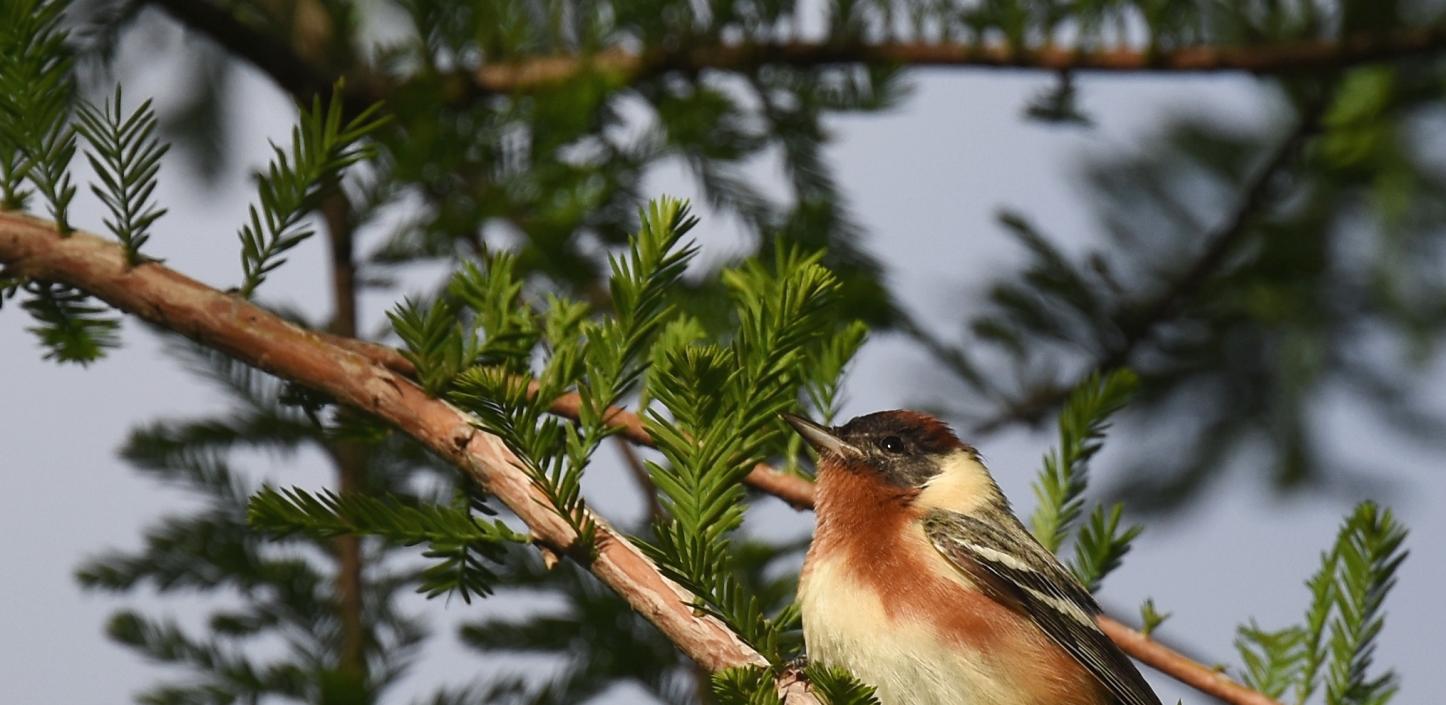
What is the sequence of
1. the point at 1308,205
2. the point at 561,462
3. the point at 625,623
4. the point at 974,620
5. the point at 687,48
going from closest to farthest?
the point at 561,462
the point at 974,620
the point at 625,623
the point at 687,48
the point at 1308,205

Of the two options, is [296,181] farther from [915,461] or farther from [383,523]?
[915,461]

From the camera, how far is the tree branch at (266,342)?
263 centimetres

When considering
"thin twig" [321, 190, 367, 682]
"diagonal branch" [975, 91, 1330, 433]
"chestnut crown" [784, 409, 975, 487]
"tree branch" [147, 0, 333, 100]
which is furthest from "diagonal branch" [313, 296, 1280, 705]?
"tree branch" [147, 0, 333, 100]

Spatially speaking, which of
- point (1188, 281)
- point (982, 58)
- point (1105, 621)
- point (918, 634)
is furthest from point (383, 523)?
point (1188, 281)

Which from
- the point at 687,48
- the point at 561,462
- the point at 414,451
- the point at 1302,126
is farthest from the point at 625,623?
the point at 1302,126

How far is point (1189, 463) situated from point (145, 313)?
451 cm

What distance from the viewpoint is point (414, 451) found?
380cm

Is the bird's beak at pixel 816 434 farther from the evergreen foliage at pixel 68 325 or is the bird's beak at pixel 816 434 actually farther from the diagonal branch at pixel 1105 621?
the evergreen foliage at pixel 68 325

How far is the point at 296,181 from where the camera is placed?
8.89 feet

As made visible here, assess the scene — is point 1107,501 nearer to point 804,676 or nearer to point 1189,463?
point 1189,463

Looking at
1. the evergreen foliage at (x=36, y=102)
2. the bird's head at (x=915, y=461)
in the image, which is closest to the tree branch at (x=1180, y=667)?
the bird's head at (x=915, y=461)

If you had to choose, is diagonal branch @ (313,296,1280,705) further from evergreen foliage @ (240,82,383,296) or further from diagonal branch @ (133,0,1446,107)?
diagonal branch @ (133,0,1446,107)

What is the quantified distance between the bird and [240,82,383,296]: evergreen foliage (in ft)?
3.99

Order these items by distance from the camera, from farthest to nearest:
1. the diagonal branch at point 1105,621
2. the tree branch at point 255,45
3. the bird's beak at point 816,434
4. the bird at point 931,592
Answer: the tree branch at point 255,45 < the bird's beak at point 816,434 < the bird at point 931,592 < the diagonal branch at point 1105,621
